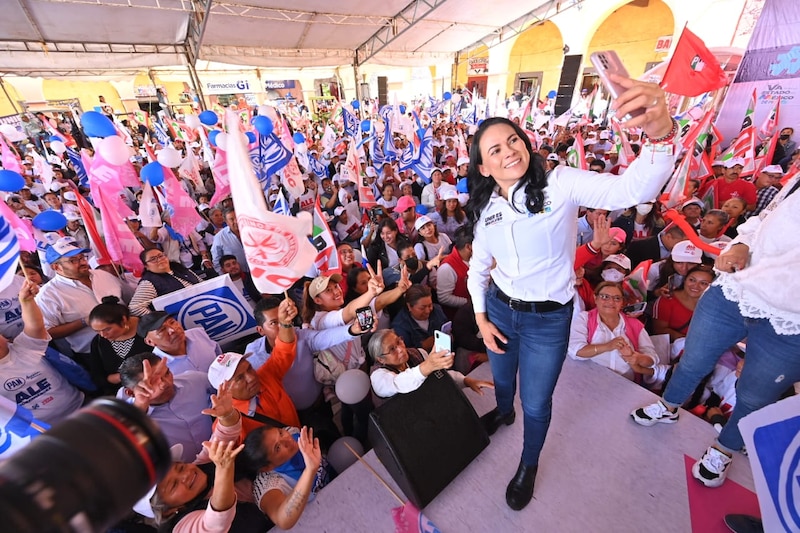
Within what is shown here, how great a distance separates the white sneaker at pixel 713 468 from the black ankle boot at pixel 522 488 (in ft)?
2.42

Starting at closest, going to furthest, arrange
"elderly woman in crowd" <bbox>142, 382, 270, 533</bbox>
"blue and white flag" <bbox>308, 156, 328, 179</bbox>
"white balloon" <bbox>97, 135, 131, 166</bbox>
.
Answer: "elderly woman in crowd" <bbox>142, 382, 270, 533</bbox> < "white balloon" <bbox>97, 135, 131, 166</bbox> < "blue and white flag" <bbox>308, 156, 328, 179</bbox>

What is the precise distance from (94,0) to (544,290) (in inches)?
525

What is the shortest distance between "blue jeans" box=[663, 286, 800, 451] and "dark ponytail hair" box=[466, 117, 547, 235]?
2.89ft

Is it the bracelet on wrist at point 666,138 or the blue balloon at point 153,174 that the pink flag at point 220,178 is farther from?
the bracelet on wrist at point 666,138

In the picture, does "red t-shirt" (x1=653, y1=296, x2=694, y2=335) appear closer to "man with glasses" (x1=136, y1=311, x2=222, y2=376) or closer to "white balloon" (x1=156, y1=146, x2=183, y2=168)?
"man with glasses" (x1=136, y1=311, x2=222, y2=376)


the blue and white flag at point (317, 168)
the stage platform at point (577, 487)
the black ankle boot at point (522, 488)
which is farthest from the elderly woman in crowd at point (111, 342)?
the blue and white flag at point (317, 168)

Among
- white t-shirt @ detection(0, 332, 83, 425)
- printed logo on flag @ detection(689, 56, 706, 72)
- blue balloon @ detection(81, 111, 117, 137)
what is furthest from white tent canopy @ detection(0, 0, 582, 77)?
printed logo on flag @ detection(689, 56, 706, 72)

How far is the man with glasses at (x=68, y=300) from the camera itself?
9.16 ft

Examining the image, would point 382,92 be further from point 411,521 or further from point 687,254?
point 411,521

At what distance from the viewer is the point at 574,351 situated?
240 cm

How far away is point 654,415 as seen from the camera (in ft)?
6.16

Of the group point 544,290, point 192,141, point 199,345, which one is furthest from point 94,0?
point 544,290

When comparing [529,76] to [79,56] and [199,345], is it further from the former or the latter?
[199,345]

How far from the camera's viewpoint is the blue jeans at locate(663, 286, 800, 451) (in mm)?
1218
